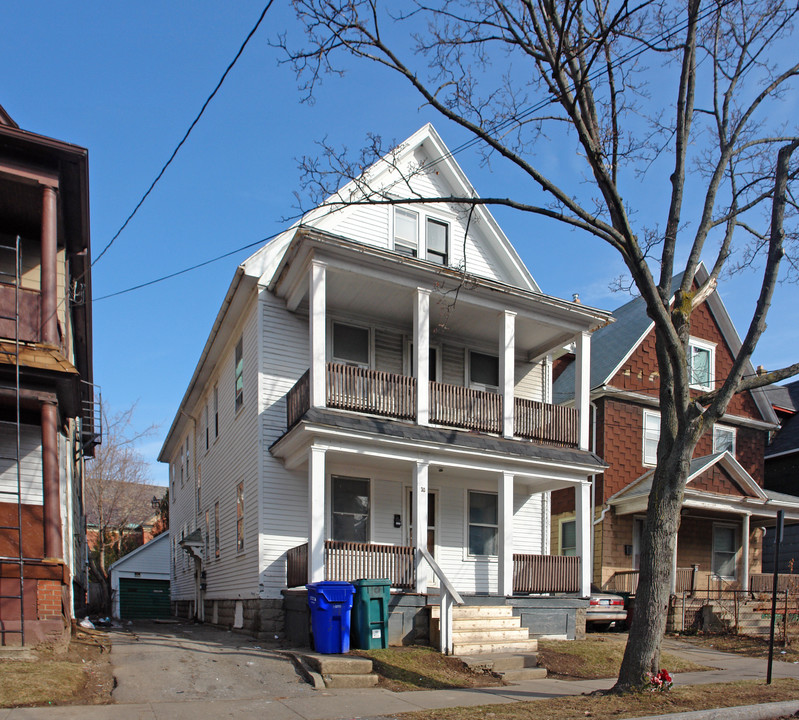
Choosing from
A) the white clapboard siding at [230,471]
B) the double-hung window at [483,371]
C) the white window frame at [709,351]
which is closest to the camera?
the white clapboard siding at [230,471]

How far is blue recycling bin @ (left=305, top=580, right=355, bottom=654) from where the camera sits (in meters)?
10.5

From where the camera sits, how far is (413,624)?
12055mm

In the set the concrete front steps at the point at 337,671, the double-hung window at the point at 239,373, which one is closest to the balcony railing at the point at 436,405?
the double-hung window at the point at 239,373

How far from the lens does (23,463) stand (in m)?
11.5

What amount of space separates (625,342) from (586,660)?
11474 mm

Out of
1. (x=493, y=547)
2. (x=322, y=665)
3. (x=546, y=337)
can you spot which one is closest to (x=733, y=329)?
(x=546, y=337)

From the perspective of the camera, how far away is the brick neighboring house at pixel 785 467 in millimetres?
24000

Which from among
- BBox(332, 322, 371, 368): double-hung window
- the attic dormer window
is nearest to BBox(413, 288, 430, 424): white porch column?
BBox(332, 322, 371, 368): double-hung window

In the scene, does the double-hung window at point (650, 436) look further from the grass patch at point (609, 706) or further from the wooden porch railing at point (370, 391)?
the grass patch at point (609, 706)

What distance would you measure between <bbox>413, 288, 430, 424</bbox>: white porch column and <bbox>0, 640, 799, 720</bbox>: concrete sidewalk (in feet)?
17.0

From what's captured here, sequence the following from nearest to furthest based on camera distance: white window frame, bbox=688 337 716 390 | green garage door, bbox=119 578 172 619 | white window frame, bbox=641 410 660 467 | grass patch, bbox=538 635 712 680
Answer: grass patch, bbox=538 635 712 680, white window frame, bbox=641 410 660 467, white window frame, bbox=688 337 716 390, green garage door, bbox=119 578 172 619

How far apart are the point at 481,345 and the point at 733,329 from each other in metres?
10.5

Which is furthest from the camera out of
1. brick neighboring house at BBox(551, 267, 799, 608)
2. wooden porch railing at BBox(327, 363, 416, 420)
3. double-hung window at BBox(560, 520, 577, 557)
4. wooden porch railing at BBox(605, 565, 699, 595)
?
double-hung window at BBox(560, 520, 577, 557)

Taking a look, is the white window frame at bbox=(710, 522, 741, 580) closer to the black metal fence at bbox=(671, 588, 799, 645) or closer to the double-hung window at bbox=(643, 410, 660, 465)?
the double-hung window at bbox=(643, 410, 660, 465)
